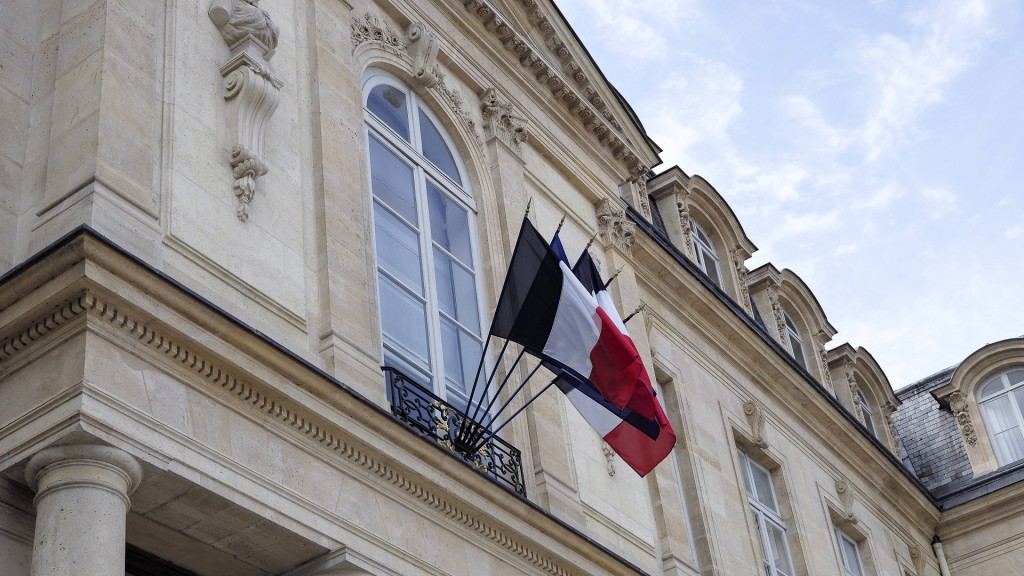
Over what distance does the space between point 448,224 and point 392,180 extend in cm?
81

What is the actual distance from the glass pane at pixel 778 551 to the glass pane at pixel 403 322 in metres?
6.87

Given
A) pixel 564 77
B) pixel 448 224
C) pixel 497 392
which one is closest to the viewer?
pixel 497 392

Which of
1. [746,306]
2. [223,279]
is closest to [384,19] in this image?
[223,279]

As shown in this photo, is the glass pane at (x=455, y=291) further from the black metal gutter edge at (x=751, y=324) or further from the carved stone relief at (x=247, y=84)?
the black metal gutter edge at (x=751, y=324)

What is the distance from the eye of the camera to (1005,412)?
24.9 m

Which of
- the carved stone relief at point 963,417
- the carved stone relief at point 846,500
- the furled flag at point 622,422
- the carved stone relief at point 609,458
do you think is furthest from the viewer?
the carved stone relief at point 963,417

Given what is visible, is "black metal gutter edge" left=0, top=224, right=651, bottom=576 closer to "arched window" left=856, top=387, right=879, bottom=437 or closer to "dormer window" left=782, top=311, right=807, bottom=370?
"dormer window" left=782, top=311, right=807, bottom=370

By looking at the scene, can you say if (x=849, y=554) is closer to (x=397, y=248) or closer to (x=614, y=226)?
(x=614, y=226)

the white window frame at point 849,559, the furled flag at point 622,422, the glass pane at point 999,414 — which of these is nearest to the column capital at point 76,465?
the furled flag at point 622,422

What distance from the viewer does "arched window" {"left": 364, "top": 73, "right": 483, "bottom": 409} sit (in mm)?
11852

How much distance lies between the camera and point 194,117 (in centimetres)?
1010

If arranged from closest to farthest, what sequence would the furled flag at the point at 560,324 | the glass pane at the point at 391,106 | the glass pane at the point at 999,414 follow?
the furled flag at the point at 560,324 < the glass pane at the point at 391,106 < the glass pane at the point at 999,414

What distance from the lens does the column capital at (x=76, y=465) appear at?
25.7ft

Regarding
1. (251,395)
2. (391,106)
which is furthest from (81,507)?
(391,106)
